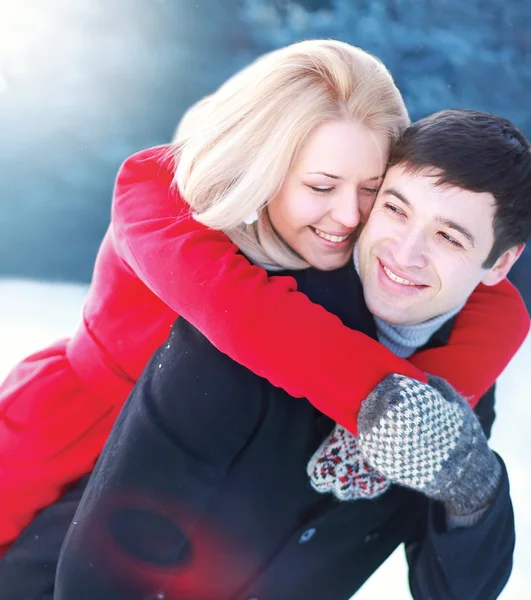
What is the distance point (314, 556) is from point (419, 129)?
2.36ft

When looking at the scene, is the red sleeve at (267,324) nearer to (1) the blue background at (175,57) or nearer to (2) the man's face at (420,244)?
(2) the man's face at (420,244)

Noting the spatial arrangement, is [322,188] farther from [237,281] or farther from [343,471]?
[343,471]

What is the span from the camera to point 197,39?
2.01 metres

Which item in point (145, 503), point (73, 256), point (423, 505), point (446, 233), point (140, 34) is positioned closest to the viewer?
point (145, 503)

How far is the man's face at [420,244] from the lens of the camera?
107 cm

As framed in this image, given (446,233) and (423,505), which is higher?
(446,233)

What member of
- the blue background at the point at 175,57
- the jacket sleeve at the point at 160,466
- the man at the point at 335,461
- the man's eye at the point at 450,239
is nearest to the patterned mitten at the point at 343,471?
the man at the point at 335,461

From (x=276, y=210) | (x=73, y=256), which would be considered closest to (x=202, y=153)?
(x=276, y=210)

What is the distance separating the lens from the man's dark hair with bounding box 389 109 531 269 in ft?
3.51

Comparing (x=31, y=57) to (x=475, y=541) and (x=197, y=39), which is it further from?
(x=475, y=541)

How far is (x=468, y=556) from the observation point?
1.04m

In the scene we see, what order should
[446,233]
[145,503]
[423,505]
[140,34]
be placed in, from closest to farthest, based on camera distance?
[145,503] → [446,233] → [423,505] → [140,34]

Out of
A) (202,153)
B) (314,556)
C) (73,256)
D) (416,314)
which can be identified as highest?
(202,153)

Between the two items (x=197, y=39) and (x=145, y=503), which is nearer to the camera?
(x=145, y=503)
